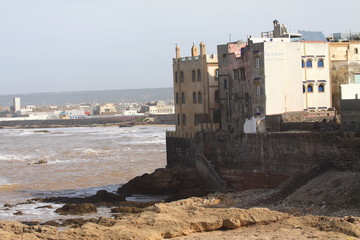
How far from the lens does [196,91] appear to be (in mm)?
43656

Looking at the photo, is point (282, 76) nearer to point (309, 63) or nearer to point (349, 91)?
point (309, 63)

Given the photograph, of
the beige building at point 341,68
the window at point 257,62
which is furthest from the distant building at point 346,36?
the window at point 257,62

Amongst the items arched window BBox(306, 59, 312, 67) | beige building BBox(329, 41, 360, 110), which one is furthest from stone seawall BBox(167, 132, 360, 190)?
beige building BBox(329, 41, 360, 110)

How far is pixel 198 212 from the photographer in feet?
86.5

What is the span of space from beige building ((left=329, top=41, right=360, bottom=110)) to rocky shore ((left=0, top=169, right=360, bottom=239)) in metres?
11.7

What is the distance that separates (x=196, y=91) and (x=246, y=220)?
19.0 m

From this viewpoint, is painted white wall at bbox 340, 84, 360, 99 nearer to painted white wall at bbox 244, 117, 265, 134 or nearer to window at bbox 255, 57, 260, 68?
painted white wall at bbox 244, 117, 265, 134

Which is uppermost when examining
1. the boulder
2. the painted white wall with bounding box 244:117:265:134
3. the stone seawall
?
the painted white wall with bounding box 244:117:265:134

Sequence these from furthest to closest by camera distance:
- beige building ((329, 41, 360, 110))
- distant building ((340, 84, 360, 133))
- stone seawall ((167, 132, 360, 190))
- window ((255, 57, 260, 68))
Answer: beige building ((329, 41, 360, 110)) < window ((255, 57, 260, 68)) < stone seawall ((167, 132, 360, 190)) < distant building ((340, 84, 360, 133))

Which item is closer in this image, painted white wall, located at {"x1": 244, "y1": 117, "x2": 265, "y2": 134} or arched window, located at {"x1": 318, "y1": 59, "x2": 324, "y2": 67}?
painted white wall, located at {"x1": 244, "y1": 117, "x2": 265, "y2": 134}

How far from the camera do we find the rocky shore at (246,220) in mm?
23391

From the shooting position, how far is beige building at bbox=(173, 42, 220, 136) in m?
42.7

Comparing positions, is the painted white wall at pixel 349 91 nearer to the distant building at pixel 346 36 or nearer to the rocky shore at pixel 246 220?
the rocky shore at pixel 246 220

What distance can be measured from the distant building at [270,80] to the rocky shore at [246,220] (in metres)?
6.11
